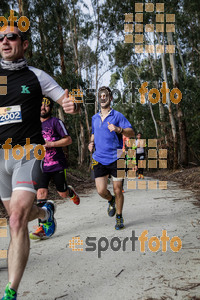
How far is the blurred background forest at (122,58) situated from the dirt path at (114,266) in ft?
41.2

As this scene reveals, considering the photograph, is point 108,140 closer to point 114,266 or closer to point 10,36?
point 114,266

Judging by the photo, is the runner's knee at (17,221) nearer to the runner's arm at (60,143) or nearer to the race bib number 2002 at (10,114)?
the race bib number 2002 at (10,114)

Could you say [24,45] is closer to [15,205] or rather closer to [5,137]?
[5,137]

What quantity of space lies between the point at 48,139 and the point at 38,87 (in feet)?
7.33

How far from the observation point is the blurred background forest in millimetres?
17734

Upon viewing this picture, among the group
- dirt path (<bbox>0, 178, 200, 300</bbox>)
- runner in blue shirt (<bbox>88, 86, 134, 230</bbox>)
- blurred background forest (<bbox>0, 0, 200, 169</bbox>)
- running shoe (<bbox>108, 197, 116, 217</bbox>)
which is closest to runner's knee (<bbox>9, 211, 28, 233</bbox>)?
dirt path (<bbox>0, 178, 200, 300</bbox>)

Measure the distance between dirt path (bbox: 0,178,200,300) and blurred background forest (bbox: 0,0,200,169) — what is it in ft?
41.2

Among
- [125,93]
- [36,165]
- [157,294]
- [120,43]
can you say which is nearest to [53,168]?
[36,165]

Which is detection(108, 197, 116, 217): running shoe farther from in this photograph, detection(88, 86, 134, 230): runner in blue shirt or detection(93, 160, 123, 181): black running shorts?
detection(93, 160, 123, 181): black running shorts

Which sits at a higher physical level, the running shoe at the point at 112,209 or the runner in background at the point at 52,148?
the runner in background at the point at 52,148

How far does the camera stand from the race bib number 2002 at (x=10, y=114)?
2.53m

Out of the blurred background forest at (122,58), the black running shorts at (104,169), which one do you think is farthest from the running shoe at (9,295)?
the blurred background forest at (122,58)

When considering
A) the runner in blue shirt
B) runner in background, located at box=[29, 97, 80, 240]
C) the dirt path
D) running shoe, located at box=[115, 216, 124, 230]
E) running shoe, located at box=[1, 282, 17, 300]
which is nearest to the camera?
running shoe, located at box=[1, 282, 17, 300]

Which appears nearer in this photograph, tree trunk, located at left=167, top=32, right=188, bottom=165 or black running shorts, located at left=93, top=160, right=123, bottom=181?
black running shorts, located at left=93, top=160, right=123, bottom=181
